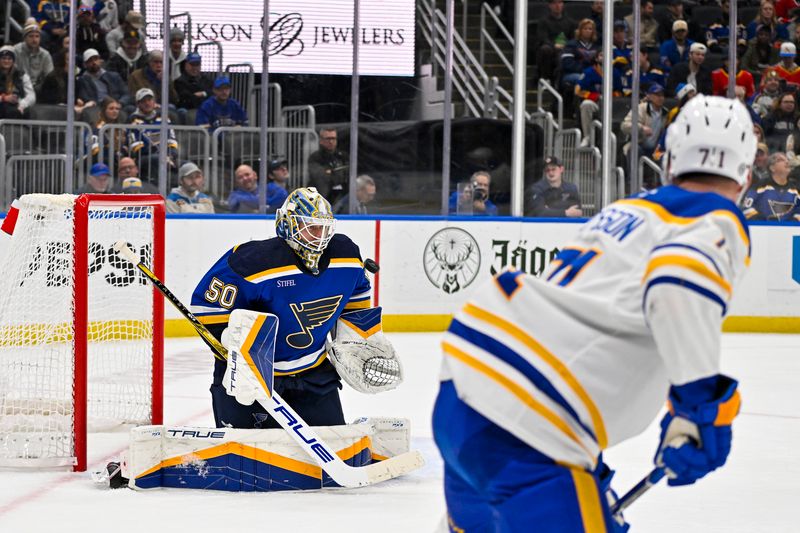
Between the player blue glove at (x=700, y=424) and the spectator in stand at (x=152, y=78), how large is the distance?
641 cm

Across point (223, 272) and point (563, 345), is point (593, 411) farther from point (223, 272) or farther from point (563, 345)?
point (223, 272)

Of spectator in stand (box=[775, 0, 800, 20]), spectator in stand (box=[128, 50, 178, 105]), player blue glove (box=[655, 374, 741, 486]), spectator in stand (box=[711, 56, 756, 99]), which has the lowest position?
player blue glove (box=[655, 374, 741, 486])

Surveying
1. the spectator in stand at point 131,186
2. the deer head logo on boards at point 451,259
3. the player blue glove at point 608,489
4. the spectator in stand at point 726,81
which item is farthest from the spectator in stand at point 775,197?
the player blue glove at point 608,489

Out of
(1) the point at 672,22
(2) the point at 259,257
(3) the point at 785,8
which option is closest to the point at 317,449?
(2) the point at 259,257

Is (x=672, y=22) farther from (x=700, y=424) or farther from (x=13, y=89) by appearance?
(x=700, y=424)

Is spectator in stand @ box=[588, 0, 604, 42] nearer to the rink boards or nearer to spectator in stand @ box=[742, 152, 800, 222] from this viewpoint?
spectator in stand @ box=[742, 152, 800, 222]

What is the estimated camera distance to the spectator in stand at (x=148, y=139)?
7586mm

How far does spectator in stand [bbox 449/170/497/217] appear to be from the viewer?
27.0 ft

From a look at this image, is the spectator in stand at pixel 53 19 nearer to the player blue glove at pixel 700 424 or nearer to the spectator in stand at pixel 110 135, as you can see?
the spectator in stand at pixel 110 135

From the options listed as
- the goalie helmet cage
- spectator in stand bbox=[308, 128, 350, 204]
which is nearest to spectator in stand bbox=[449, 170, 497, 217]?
spectator in stand bbox=[308, 128, 350, 204]

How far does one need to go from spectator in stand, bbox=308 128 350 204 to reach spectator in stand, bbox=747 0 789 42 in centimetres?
343

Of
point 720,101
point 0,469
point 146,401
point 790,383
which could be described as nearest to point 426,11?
point 790,383

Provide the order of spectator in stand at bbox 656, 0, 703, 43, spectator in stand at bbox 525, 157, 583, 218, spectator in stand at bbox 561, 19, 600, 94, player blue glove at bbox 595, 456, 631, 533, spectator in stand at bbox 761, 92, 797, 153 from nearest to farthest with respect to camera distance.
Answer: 1. player blue glove at bbox 595, 456, 631, 533
2. spectator in stand at bbox 525, 157, 583, 218
3. spectator in stand at bbox 761, 92, 797, 153
4. spectator in stand at bbox 561, 19, 600, 94
5. spectator in stand at bbox 656, 0, 703, 43

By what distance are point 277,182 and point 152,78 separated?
3.21ft
